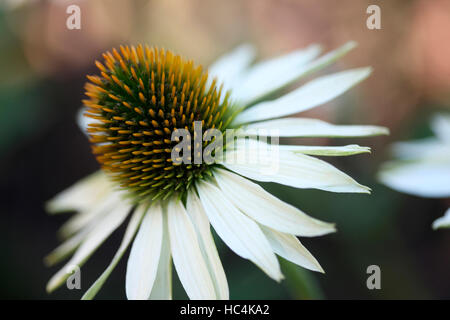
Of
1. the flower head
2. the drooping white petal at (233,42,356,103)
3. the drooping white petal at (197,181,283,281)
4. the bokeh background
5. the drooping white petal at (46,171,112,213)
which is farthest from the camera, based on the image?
the bokeh background

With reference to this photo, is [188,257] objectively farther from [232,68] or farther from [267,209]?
[232,68]

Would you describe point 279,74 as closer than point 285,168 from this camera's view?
No

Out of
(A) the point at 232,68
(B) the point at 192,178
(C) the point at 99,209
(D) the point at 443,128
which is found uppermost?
(A) the point at 232,68

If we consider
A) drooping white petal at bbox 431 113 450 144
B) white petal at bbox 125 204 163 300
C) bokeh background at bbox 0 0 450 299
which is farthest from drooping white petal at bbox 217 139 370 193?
bokeh background at bbox 0 0 450 299

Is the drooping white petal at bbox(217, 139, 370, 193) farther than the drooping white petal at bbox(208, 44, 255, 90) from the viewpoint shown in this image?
No

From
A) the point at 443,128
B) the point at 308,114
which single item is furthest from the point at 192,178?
the point at 308,114

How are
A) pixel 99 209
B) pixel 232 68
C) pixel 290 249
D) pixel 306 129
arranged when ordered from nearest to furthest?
pixel 290 249 < pixel 306 129 < pixel 99 209 < pixel 232 68

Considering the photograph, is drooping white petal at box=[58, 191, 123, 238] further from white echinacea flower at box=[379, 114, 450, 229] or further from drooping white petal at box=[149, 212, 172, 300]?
white echinacea flower at box=[379, 114, 450, 229]

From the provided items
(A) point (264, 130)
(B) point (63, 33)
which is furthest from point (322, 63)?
(B) point (63, 33)
